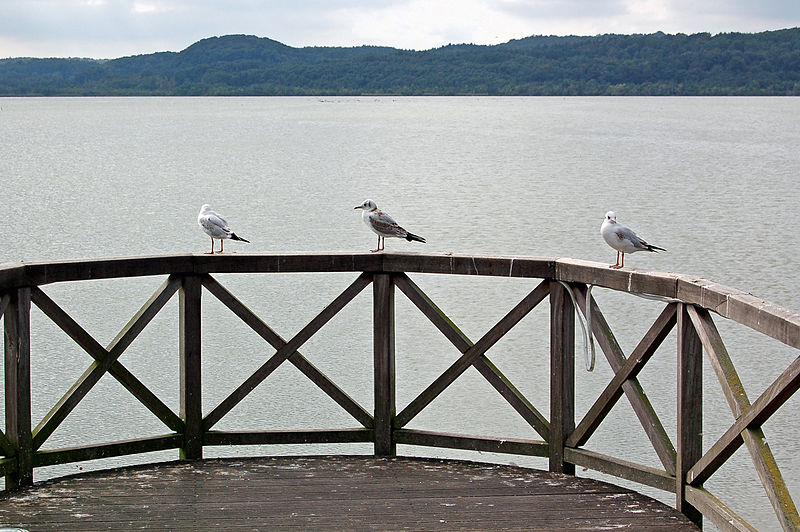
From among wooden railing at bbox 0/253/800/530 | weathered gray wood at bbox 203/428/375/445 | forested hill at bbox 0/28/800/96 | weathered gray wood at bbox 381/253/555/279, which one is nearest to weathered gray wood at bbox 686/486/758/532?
wooden railing at bbox 0/253/800/530

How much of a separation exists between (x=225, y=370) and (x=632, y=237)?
733cm

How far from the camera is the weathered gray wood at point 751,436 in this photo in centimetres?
332

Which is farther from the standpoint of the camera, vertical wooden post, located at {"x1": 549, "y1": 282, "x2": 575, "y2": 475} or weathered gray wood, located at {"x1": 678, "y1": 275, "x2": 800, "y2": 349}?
vertical wooden post, located at {"x1": 549, "y1": 282, "x2": 575, "y2": 475}

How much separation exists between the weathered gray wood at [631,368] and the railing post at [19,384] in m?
2.32

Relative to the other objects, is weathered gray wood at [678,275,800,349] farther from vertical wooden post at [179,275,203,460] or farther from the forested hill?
the forested hill

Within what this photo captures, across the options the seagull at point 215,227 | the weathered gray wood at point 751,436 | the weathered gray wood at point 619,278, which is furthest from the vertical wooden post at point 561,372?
the seagull at point 215,227

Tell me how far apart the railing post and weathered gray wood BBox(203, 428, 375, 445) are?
0.82m

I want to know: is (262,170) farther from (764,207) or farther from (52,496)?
(52,496)

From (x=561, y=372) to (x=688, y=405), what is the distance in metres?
0.72

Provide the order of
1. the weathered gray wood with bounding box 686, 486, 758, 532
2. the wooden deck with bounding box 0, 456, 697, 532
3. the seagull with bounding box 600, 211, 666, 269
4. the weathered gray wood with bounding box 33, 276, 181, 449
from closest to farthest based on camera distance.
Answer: the weathered gray wood with bounding box 686, 486, 758, 532 → the wooden deck with bounding box 0, 456, 697, 532 → the weathered gray wood with bounding box 33, 276, 181, 449 → the seagull with bounding box 600, 211, 666, 269

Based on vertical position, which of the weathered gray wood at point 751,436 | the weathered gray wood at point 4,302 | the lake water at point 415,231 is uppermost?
the weathered gray wood at point 4,302

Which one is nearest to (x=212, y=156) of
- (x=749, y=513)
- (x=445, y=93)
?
(x=749, y=513)

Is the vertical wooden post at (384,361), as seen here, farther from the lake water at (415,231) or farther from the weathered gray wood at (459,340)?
the lake water at (415,231)

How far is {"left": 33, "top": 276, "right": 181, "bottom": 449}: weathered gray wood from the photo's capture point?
459cm
